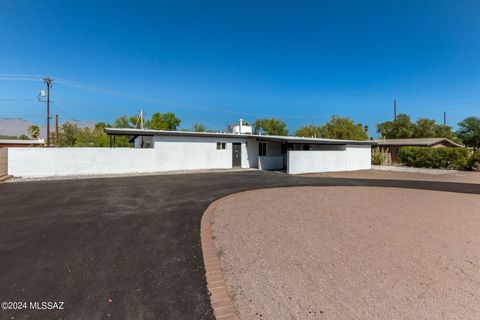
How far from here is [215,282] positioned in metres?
3.04

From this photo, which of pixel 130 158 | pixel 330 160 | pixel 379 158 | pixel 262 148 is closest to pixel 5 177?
pixel 130 158

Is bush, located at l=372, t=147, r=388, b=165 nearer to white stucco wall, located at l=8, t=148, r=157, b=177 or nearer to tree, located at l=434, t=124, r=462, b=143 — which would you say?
white stucco wall, located at l=8, t=148, r=157, b=177

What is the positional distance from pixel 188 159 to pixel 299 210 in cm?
1225

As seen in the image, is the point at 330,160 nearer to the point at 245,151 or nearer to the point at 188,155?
the point at 245,151

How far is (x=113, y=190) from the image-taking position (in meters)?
9.78

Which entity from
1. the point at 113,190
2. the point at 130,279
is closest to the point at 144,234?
the point at 130,279

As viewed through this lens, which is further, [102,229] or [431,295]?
[102,229]

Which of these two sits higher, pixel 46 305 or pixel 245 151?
pixel 245 151

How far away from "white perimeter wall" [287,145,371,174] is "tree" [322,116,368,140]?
23.3 metres

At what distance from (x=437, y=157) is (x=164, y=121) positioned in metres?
44.9

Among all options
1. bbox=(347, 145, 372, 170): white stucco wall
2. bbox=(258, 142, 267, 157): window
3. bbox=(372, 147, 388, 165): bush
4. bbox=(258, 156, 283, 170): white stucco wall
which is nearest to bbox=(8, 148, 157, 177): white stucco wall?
bbox=(258, 156, 283, 170): white stucco wall

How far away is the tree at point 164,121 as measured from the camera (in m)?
48.8

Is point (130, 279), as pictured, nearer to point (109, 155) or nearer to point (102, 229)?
point (102, 229)

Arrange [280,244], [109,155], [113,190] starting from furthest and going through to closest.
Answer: [109,155] → [113,190] → [280,244]
